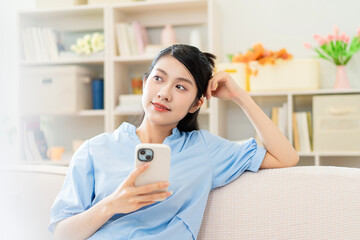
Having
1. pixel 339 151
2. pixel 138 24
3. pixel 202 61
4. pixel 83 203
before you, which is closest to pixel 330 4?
pixel 339 151

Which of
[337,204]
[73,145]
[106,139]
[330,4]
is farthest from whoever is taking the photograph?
[73,145]

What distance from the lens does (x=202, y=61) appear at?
1297 millimetres

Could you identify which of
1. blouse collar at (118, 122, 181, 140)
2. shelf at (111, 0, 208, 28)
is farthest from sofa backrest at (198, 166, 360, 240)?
shelf at (111, 0, 208, 28)

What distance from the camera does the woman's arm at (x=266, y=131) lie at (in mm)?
1266

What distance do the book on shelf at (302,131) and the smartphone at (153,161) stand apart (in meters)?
2.10

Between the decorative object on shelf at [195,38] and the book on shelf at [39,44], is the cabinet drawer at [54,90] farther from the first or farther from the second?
the decorative object on shelf at [195,38]

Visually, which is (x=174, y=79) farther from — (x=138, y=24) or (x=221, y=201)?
(x=138, y=24)

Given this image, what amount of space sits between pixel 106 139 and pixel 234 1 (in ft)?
7.78

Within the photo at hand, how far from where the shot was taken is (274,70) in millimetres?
2932

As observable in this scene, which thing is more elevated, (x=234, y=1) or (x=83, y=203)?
(x=234, y=1)

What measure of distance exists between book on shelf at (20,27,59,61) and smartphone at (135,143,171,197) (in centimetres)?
267

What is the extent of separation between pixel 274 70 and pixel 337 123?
543 mm

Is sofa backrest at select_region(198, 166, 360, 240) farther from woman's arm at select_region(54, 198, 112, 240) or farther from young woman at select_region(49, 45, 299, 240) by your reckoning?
woman's arm at select_region(54, 198, 112, 240)

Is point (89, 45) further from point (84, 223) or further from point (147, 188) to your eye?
point (147, 188)
